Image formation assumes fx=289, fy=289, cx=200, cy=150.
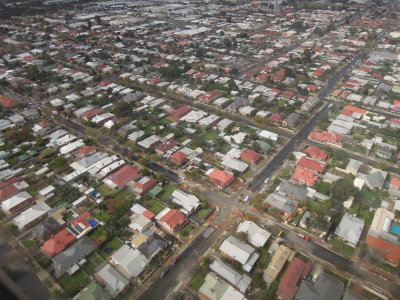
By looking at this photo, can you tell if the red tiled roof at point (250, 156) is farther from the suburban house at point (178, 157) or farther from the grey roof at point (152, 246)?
the grey roof at point (152, 246)

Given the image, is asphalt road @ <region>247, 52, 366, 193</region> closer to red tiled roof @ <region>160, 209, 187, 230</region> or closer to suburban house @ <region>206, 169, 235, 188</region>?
suburban house @ <region>206, 169, 235, 188</region>

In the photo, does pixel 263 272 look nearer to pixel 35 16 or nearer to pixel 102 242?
pixel 102 242

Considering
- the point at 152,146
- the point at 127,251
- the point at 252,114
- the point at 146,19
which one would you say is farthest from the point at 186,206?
the point at 146,19

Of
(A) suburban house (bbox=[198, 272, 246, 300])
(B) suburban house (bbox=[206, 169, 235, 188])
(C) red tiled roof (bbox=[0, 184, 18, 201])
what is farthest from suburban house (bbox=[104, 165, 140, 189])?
(A) suburban house (bbox=[198, 272, 246, 300])

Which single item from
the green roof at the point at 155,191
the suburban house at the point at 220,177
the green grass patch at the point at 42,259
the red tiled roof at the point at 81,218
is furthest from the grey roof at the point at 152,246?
the suburban house at the point at 220,177

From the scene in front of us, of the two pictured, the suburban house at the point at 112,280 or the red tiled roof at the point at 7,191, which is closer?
the suburban house at the point at 112,280

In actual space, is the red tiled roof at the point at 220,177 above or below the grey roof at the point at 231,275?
above

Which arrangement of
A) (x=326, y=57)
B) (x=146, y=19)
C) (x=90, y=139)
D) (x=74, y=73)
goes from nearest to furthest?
1. (x=90, y=139)
2. (x=74, y=73)
3. (x=326, y=57)
4. (x=146, y=19)
